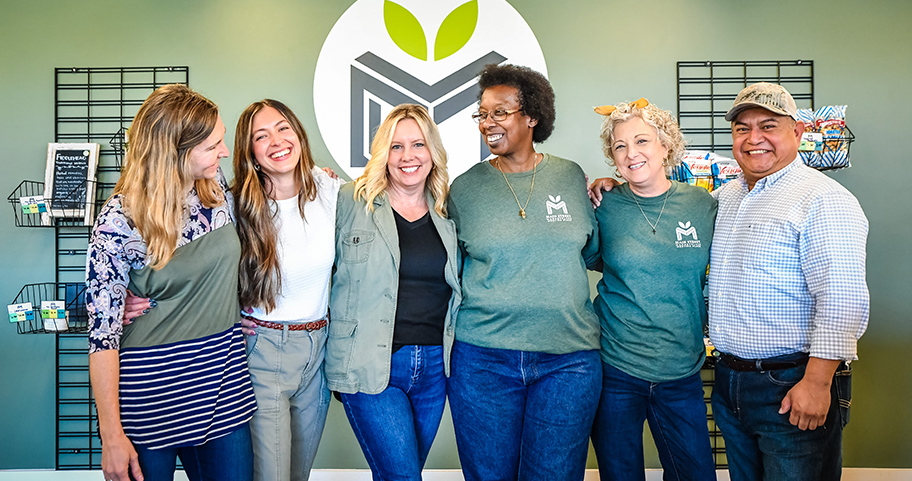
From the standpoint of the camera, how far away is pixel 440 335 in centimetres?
191

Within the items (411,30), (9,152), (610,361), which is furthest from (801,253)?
(9,152)

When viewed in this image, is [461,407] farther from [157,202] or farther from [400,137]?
[157,202]

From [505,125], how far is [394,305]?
2.69ft

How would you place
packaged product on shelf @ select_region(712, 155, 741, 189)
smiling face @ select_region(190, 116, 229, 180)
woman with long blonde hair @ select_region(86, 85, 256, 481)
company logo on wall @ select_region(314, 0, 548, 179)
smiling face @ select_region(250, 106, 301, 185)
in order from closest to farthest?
1. woman with long blonde hair @ select_region(86, 85, 256, 481)
2. smiling face @ select_region(190, 116, 229, 180)
3. smiling face @ select_region(250, 106, 301, 185)
4. packaged product on shelf @ select_region(712, 155, 741, 189)
5. company logo on wall @ select_region(314, 0, 548, 179)

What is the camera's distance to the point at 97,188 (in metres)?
3.16

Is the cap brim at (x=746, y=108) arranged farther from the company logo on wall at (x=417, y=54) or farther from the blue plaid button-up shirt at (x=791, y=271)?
the company logo on wall at (x=417, y=54)

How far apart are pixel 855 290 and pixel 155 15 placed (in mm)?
3786

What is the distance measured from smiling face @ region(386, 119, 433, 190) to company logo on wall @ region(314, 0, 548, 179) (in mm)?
1191

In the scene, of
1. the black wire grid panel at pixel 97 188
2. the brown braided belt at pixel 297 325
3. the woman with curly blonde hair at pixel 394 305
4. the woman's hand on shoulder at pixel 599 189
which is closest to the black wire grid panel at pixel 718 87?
the woman's hand on shoulder at pixel 599 189

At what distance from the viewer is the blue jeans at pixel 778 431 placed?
1.61 meters

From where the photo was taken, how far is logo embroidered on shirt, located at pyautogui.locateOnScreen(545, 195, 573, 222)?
1919 millimetres

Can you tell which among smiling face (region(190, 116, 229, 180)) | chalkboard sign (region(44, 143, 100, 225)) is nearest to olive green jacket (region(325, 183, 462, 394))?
smiling face (region(190, 116, 229, 180))

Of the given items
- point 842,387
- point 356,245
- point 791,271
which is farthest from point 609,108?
point 842,387

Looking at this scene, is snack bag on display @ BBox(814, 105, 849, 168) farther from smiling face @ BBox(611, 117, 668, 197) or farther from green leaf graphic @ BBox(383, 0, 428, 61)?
green leaf graphic @ BBox(383, 0, 428, 61)
